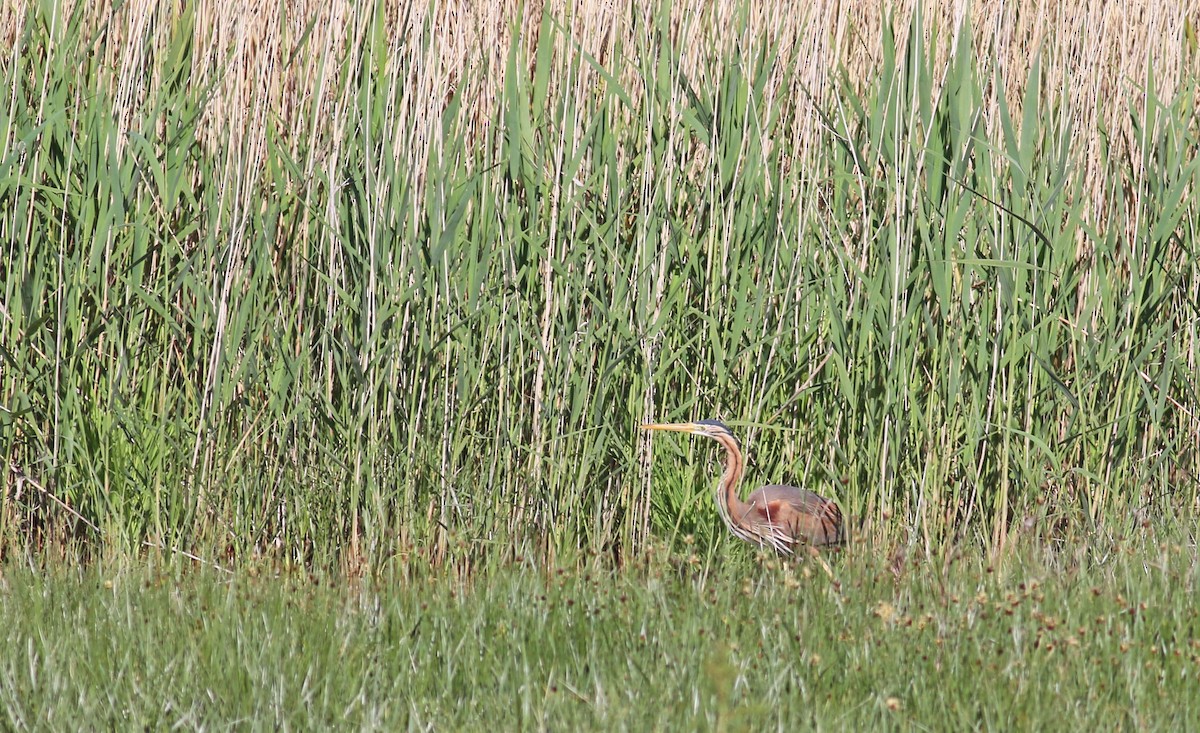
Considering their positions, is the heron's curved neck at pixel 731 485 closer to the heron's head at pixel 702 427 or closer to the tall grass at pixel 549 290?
the heron's head at pixel 702 427

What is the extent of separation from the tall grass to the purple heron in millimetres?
115

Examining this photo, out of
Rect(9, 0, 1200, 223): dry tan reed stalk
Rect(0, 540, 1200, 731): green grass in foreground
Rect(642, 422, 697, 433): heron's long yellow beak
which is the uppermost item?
Rect(9, 0, 1200, 223): dry tan reed stalk

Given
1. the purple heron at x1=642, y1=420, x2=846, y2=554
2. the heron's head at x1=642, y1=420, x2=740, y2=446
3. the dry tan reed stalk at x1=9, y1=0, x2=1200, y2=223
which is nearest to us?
the purple heron at x1=642, y1=420, x2=846, y2=554

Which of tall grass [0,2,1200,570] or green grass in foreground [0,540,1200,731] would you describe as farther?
tall grass [0,2,1200,570]

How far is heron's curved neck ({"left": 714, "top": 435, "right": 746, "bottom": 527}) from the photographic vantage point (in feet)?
11.0

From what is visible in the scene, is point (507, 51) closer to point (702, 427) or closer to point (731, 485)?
point (702, 427)

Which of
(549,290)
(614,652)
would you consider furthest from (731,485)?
(614,652)

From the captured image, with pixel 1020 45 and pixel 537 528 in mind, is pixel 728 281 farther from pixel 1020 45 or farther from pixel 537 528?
pixel 1020 45

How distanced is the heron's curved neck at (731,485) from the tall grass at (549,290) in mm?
199

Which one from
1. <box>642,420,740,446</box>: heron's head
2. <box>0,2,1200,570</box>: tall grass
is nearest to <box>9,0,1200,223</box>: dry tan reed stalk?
<box>0,2,1200,570</box>: tall grass

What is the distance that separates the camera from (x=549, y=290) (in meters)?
3.51

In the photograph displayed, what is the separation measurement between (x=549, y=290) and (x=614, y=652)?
125cm

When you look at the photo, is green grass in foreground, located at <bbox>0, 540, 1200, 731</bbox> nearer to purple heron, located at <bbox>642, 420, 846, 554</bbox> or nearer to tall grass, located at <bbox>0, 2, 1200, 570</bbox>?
purple heron, located at <bbox>642, 420, 846, 554</bbox>

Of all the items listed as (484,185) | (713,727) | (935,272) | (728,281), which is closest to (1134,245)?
(935,272)
